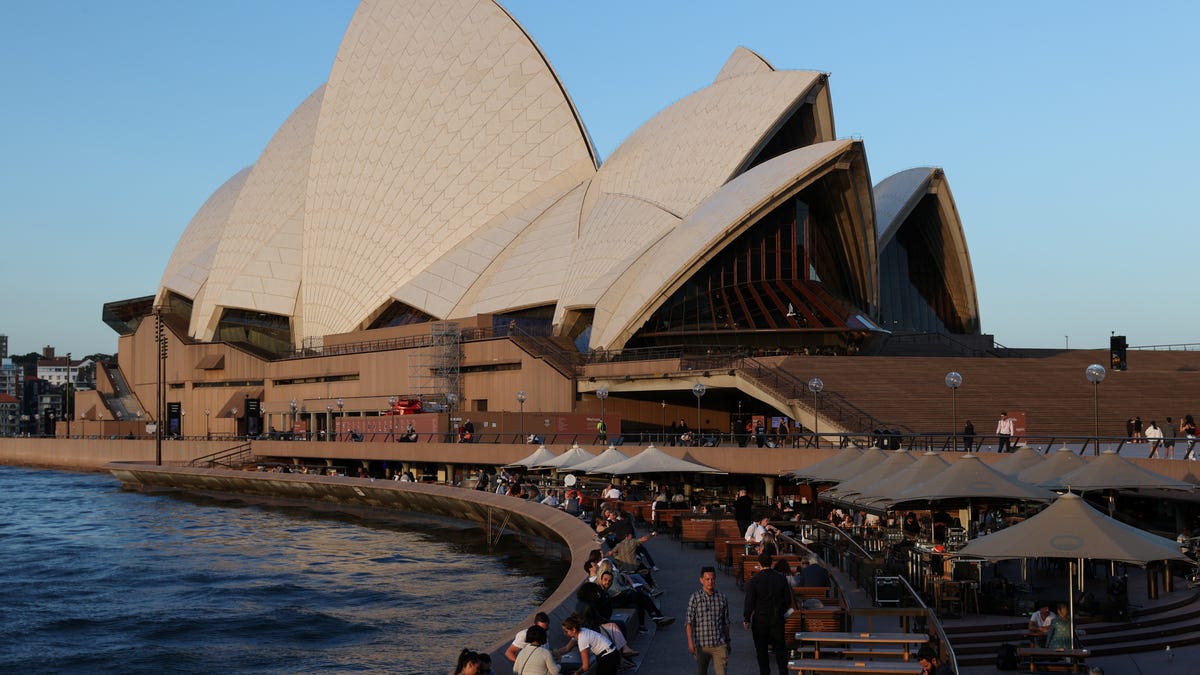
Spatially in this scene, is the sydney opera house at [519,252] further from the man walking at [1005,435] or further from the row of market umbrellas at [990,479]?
the row of market umbrellas at [990,479]

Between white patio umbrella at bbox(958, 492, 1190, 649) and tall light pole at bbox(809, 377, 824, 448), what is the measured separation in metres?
15.8

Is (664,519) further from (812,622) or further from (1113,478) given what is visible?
(812,622)

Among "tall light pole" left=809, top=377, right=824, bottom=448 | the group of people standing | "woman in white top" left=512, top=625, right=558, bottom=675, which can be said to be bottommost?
"woman in white top" left=512, top=625, right=558, bottom=675

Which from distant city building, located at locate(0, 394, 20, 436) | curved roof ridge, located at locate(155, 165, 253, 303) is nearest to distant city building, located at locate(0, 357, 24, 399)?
distant city building, located at locate(0, 394, 20, 436)

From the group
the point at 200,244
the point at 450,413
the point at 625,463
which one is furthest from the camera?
the point at 200,244

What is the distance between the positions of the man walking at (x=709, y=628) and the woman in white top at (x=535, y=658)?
1.39m

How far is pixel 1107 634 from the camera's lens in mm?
12398

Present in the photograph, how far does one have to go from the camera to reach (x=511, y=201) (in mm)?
56250

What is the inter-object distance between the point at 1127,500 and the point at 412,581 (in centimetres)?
1249

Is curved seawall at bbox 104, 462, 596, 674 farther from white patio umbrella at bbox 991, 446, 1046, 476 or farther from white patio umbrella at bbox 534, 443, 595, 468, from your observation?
white patio umbrella at bbox 991, 446, 1046, 476

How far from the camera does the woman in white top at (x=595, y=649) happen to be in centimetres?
979

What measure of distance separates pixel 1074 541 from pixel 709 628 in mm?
3872

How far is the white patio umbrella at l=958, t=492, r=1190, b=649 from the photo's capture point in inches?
447

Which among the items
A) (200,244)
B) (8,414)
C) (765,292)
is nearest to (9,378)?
(8,414)
